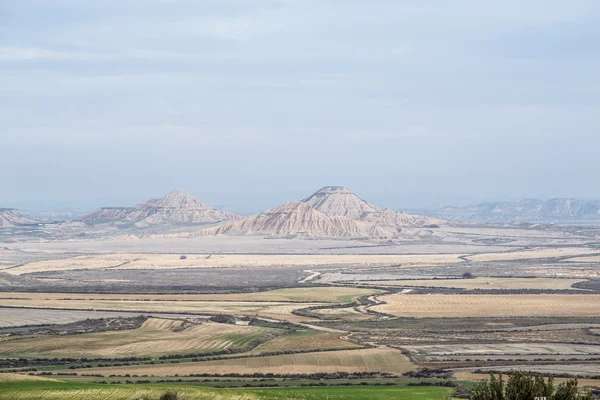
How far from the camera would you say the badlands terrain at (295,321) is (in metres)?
40.9

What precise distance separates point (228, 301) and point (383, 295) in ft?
44.6

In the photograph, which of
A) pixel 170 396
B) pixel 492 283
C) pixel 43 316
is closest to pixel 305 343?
→ pixel 170 396

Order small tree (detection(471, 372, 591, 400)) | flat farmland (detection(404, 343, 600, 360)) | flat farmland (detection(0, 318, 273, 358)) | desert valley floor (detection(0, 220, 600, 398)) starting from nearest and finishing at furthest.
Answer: small tree (detection(471, 372, 591, 400))
desert valley floor (detection(0, 220, 600, 398))
flat farmland (detection(404, 343, 600, 360))
flat farmland (detection(0, 318, 273, 358))

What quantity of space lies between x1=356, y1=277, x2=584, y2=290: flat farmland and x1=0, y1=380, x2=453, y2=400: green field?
55.1 m

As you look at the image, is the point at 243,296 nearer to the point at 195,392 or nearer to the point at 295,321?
the point at 295,321

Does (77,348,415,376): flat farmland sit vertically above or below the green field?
below

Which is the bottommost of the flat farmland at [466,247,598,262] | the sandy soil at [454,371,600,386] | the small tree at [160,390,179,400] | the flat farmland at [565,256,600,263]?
the sandy soil at [454,371,600,386]

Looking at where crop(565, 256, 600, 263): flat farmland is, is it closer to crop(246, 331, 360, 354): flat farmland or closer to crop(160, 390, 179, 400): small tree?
crop(246, 331, 360, 354): flat farmland

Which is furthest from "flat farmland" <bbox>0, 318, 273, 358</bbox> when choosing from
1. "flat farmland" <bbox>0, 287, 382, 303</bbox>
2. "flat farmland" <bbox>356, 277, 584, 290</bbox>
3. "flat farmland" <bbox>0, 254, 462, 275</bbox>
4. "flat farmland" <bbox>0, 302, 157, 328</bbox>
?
"flat farmland" <bbox>0, 254, 462, 275</bbox>

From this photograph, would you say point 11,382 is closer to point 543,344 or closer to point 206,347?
point 206,347

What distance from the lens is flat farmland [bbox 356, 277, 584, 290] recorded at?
297 feet

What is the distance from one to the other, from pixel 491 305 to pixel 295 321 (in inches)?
704

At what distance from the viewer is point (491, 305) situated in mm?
74750

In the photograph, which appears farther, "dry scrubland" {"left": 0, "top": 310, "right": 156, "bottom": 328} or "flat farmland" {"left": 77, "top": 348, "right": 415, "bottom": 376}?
"dry scrubland" {"left": 0, "top": 310, "right": 156, "bottom": 328}
